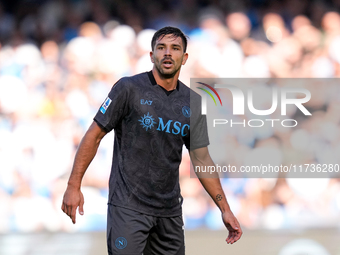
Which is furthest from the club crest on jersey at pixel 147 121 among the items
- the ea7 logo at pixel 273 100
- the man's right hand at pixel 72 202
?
the ea7 logo at pixel 273 100

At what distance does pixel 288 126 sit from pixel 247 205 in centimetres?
103

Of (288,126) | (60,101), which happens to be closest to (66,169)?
(60,101)

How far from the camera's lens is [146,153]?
2.44m

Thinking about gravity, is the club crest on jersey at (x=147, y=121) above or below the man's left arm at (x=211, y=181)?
above

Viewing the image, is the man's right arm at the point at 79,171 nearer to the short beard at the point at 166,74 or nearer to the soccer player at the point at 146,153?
the soccer player at the point at 146,153

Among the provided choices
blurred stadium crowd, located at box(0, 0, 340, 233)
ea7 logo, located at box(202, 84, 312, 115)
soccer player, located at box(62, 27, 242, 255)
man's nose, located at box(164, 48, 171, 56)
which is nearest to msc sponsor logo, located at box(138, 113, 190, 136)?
soccer player, located at box(62, 27, 242, 255)

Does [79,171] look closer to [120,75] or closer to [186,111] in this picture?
[186,111]

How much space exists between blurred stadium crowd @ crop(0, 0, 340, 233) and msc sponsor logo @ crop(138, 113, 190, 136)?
108 inches

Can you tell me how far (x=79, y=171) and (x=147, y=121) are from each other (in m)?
0.44

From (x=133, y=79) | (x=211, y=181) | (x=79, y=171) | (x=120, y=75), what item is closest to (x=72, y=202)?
(x=79, y=171)

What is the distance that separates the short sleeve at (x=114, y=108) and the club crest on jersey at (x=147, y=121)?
11cm

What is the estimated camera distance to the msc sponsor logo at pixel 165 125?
2434mm

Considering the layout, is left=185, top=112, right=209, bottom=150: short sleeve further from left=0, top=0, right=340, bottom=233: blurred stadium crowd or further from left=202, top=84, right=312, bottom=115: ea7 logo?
left=202, top=84, right=312, bottom=115: ea7 logo

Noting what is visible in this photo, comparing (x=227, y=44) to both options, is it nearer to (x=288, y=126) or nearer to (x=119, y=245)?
(x=288, y=126)
